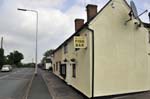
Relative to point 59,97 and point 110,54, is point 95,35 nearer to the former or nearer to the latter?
point 110,54

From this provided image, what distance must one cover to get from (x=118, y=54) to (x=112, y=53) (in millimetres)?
518

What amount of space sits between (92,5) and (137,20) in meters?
3.47

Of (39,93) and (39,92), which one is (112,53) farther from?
(39,92)

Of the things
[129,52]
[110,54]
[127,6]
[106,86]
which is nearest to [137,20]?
[127,6]

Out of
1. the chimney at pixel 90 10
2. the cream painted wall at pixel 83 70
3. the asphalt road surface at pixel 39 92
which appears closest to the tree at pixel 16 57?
the asphalt road surface at pixel 39 92

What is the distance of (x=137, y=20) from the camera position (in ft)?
57.4

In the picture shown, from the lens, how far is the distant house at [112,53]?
15570 millimetres

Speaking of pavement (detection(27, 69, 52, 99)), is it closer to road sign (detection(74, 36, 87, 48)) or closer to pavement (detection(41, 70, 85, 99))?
pavement (detection(41, 70, 85, 99))

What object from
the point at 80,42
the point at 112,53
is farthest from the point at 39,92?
the point at 112,53

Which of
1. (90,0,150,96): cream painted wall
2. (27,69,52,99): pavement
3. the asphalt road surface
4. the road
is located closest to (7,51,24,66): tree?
the road

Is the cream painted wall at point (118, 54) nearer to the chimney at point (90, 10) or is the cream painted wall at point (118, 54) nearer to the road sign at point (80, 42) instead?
the road sign at point (80, 42)

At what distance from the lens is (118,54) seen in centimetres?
1642

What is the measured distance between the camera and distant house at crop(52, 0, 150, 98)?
613 inches

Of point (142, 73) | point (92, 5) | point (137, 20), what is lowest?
point (142, 73)
